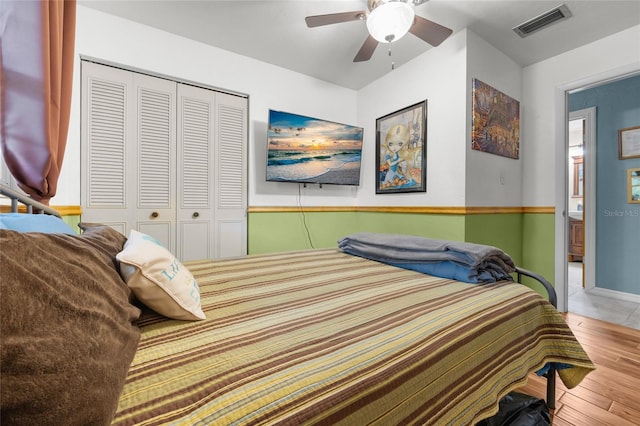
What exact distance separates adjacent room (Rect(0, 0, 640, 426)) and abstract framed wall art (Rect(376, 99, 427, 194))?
0.02m

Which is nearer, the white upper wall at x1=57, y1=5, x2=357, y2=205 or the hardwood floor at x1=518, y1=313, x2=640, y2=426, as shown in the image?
the hardwood floor at x1=518, y1=313, x2=640, y2=426

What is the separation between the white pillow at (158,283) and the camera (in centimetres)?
80

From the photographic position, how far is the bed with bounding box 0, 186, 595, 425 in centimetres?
41

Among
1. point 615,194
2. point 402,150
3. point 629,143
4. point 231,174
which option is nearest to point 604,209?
point 615,194

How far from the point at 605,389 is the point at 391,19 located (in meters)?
2.48

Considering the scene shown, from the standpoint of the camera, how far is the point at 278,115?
292 cm

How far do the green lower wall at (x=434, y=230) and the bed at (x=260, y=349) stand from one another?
59.1 inches

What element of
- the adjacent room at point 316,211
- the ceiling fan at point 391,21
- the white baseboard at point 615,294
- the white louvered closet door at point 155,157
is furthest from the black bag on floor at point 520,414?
the white baseboard at point 615,294

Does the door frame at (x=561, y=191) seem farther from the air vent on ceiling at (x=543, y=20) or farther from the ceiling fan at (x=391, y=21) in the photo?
the ceiling fan at (x=391, y=21)

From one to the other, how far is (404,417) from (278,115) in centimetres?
281

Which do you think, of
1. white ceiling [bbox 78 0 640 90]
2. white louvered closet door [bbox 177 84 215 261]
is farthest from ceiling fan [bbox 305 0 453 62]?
white louvered closet door [bbox 177 84 215 261]

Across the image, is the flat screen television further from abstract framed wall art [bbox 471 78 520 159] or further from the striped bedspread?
the striped bedspread

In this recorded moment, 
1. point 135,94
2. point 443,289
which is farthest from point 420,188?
point 135,94

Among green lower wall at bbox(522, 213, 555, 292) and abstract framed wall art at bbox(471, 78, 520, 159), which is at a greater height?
abstract framed wall art at bbox(471, 78, 520, 159)
